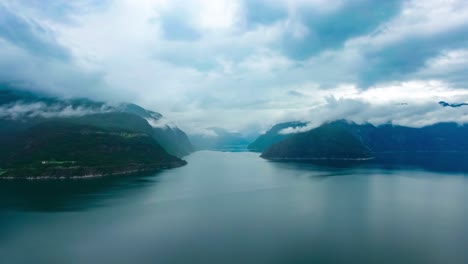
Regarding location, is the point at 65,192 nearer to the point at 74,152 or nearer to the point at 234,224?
the point at 74,152

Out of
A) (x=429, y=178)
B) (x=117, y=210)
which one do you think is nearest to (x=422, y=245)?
(x=117, y=210)

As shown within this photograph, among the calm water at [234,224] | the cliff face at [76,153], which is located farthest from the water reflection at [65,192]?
the cliff face at [76,153]

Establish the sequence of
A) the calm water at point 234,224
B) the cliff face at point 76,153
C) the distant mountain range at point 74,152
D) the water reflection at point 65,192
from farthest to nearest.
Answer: the distant mountain range at point 74,152, the cliff face at point 76,153, the water reflection at point 65,192, the calm water at point 234,224

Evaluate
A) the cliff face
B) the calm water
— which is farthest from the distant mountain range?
the calm water

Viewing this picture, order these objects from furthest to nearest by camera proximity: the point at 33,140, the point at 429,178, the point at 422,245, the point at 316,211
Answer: the point at 33,140, the point at 429,178, the point at 316,211, the point at 422,245

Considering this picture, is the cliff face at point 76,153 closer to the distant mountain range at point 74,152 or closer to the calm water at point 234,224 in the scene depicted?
the distant mountain range at point 74,152

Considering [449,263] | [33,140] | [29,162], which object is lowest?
[449,263]

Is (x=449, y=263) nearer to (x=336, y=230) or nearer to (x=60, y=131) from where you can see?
(x=336, y=230)

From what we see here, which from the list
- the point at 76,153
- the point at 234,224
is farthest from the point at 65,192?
the point at 234,224
